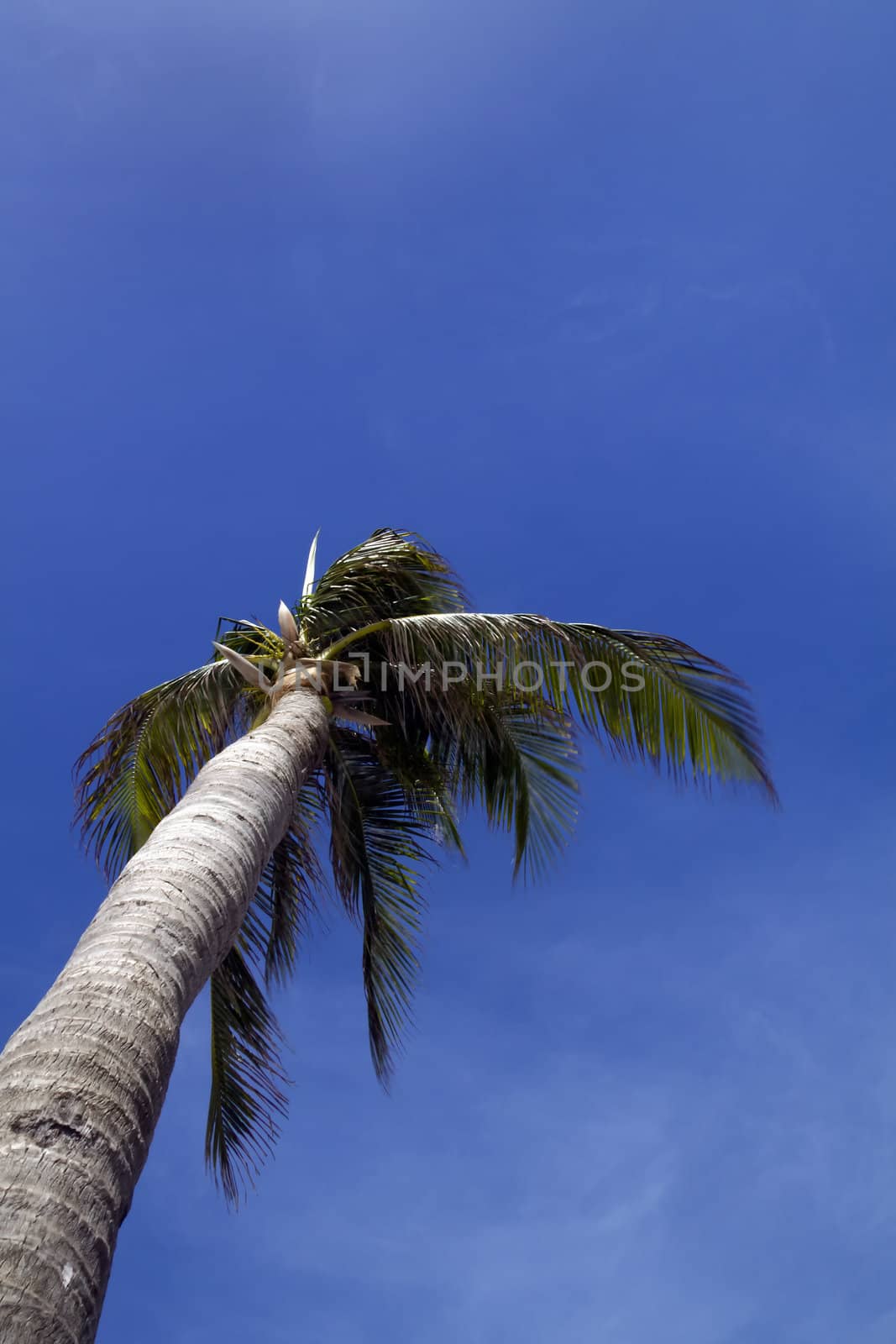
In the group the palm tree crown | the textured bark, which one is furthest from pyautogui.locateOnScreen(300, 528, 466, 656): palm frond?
the textured bark

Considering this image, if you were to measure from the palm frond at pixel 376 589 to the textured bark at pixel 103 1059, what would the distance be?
352cm

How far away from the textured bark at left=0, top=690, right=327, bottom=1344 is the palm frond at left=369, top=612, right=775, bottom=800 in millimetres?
2675

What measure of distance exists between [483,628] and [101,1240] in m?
5.14

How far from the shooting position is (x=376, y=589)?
8.88 meters

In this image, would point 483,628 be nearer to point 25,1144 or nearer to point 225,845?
point 225,845

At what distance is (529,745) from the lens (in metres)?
8.65

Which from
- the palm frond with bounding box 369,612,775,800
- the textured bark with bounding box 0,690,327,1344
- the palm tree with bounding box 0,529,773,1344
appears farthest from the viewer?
the palm frond with bounding box 369,612,775,800

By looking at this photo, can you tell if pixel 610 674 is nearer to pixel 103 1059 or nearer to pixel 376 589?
pixel 376 589

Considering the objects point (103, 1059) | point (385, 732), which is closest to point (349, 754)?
point (385, 732)

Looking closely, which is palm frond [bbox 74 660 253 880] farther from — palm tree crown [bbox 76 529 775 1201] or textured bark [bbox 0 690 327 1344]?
textured bark [bbox 0 690 327 1344]

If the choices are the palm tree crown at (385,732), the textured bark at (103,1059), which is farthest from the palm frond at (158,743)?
the textured bark at (103,1059)

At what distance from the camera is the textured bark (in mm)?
2502

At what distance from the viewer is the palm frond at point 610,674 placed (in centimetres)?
730

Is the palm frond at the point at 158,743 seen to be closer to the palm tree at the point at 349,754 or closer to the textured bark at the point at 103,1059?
the palm tree at the point at 349,754
